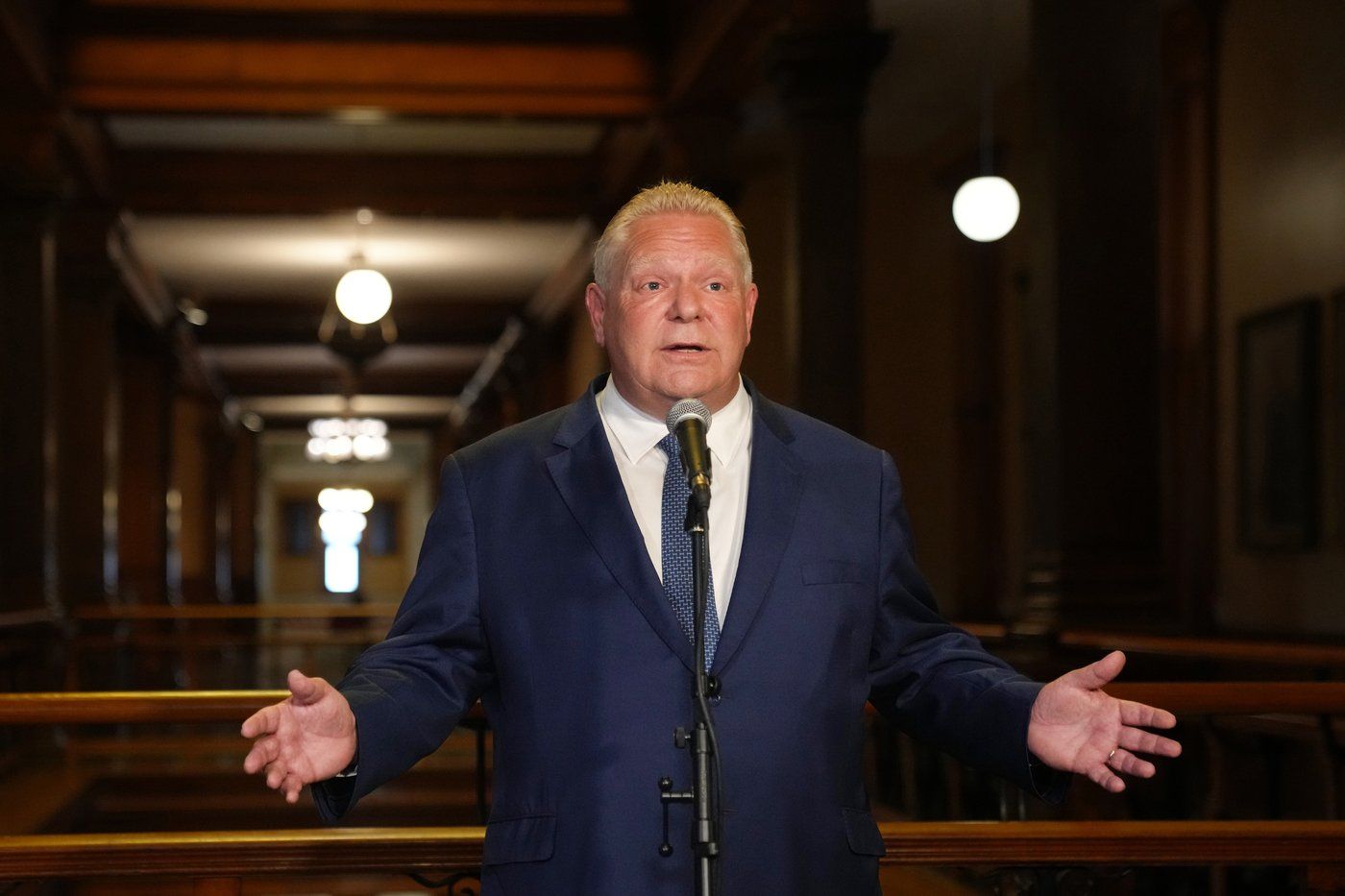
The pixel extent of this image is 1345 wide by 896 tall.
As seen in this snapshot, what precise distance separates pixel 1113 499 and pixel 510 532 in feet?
12.5

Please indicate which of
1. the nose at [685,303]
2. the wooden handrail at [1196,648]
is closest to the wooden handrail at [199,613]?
the wooden handrail at [1196,648]

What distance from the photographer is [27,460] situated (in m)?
10.1

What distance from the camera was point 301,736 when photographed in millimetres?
1926

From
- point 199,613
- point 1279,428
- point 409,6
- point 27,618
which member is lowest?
point 199,613

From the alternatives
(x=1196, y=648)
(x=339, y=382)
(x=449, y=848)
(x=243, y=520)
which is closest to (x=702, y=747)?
(x=449, y=848)

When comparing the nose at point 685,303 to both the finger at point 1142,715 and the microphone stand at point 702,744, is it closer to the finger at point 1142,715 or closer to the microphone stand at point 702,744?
the microphone stand at point 702,744

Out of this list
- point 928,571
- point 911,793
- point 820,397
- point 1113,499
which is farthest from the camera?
point 928,571

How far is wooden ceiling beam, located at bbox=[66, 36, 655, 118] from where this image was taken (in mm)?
10234

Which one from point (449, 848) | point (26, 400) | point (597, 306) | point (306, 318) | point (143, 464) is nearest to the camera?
point (597, 306)

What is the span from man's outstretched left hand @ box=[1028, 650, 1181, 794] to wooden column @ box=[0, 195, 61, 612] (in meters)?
9.06

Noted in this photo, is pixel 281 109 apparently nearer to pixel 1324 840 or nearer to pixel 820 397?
pixel 820 397

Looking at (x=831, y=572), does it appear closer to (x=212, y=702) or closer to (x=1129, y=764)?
(x=1129, y=764)

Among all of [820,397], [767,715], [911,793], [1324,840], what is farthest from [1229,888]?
[767,715]

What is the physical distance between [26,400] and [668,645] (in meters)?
8.89
